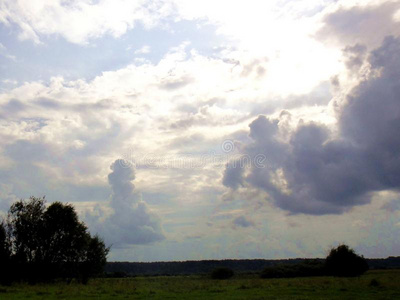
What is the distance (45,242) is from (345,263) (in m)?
53.5

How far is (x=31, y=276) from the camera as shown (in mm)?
57875

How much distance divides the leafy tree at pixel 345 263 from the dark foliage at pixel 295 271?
28.0 metres

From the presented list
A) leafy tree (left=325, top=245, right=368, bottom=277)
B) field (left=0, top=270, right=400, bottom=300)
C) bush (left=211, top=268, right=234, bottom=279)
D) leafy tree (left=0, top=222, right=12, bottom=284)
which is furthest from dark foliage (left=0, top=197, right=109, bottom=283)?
bush (left=211, top=268, right=234, bottom=279)

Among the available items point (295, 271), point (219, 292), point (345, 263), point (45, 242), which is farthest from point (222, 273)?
point (219, 292)

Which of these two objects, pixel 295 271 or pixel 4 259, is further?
pixel 295 271

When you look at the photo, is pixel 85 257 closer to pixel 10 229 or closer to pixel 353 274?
pixel 10 229

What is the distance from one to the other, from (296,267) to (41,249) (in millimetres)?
75607

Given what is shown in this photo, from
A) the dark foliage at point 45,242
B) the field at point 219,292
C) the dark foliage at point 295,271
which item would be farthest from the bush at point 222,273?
the field at point 219,292

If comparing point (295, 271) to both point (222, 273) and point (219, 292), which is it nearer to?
point (222, 273)

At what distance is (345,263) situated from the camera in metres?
74.6

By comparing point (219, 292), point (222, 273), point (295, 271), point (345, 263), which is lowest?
point (219, 292)

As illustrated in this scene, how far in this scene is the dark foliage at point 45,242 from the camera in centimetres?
5778

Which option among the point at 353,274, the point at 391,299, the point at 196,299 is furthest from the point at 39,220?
the point at 353,274

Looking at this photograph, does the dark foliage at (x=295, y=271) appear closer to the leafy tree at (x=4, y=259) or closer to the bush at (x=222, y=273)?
the bush at (x=222, y=273)
